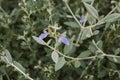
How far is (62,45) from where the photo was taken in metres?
1.65

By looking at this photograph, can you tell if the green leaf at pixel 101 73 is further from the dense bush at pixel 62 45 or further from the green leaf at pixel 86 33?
the green leaf at pixel 86 33

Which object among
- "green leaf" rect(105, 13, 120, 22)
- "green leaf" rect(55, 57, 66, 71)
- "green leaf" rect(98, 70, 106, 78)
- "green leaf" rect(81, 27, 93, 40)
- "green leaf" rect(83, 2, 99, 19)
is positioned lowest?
"green leaf" rect(98, 70, 106, 78)

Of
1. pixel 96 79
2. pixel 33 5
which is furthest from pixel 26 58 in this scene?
pixel 96 79

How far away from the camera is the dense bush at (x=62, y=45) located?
147cm

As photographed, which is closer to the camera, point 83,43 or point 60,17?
point 83,43

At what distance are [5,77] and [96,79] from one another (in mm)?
457

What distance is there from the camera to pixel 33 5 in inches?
65.4

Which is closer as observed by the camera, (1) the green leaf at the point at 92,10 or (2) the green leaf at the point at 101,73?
(1) the green leaf at the point at 92,10

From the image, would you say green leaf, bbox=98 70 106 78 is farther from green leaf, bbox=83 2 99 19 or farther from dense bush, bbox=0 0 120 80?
green leaf, bbox=83 2 99 19

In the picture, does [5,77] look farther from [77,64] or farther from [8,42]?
[77,64]

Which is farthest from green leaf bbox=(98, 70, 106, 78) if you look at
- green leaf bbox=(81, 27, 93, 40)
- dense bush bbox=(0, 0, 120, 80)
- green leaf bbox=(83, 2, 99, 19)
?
green leaf bbox=(83, 2, 99, 19)

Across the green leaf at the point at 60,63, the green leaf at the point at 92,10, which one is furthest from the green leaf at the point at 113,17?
the green leaf at the point at 60,63

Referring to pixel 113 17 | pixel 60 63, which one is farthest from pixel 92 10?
pixel 60 63

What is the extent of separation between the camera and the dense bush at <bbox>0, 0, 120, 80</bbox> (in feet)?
4.83
